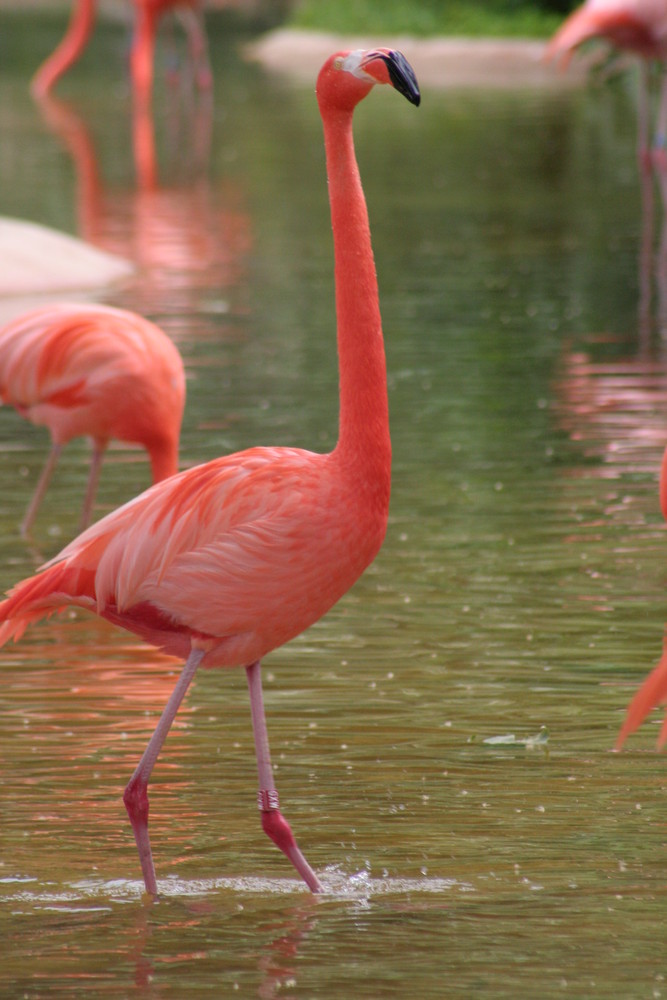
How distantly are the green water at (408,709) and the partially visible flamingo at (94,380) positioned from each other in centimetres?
38

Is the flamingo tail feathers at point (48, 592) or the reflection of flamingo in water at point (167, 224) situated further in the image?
the reflection of flamingo in water at point (167, 224)

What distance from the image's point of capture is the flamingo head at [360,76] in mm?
3271

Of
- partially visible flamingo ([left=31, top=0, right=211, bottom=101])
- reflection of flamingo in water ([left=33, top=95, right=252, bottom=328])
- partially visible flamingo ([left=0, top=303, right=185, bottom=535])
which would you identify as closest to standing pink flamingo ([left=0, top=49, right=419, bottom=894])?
partially visible flamingo ([left=0, top=303, right=185, bottom=535])

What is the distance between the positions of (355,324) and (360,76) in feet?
1.50

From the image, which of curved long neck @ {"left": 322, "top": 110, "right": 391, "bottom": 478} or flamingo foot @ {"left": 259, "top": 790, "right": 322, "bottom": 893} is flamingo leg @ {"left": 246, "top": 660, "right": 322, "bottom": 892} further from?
curved long neck @ {"left": 322, "top": 110, "right": 391, "bottom": 478}

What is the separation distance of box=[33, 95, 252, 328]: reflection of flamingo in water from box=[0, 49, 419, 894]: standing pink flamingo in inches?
267

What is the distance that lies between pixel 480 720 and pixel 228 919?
1150 mm

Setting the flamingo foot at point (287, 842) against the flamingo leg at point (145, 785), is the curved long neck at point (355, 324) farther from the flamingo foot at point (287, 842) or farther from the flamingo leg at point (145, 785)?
the flamingo foot at point (287, 842)

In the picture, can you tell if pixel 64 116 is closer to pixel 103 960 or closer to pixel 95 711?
pixel 95 711

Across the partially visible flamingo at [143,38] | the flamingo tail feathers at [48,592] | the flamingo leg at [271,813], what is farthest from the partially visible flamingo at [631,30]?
the partially visible flamingo at [143,38]

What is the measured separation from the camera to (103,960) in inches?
125

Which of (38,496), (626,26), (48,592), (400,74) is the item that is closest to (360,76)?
(400,74)

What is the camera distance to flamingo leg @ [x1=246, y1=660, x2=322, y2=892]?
3.50 metres

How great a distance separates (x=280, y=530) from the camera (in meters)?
3.41
